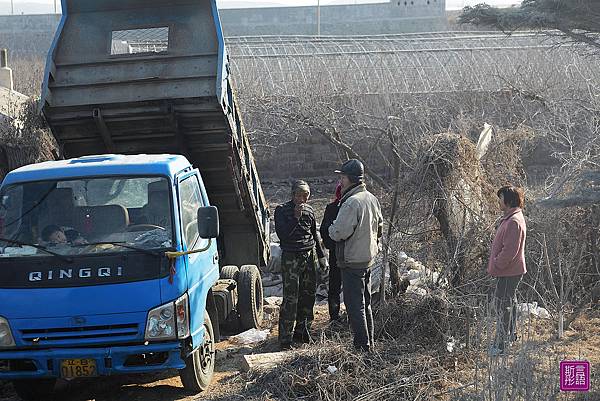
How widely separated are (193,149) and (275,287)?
3.62m

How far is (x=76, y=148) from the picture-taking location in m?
8.83

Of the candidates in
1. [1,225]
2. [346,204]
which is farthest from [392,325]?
[1,225]

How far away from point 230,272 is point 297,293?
1558 millimetres

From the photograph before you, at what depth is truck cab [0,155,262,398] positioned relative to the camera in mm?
6070

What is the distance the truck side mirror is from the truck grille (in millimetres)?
931

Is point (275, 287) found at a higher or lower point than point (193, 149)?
lower

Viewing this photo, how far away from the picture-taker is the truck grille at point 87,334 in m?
6.07

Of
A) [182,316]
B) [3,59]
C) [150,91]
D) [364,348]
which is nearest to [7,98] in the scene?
[3,59]

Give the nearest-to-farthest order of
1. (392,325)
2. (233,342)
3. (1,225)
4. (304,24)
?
(1,225)
(392,325)
(233,342)
(304,24)

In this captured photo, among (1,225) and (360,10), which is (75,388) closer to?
(1,225)

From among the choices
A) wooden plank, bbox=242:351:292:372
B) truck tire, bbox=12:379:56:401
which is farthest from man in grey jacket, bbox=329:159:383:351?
truck tire, bbox=12:379:56:401

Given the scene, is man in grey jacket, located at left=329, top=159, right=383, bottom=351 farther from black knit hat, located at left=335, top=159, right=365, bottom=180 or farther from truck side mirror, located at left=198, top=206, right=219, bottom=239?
truck side mirror, located at left=198, top=206, right=219, bottom=239

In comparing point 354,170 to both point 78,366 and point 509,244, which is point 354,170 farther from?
point 78,366

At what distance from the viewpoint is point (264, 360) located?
23.7 feet
